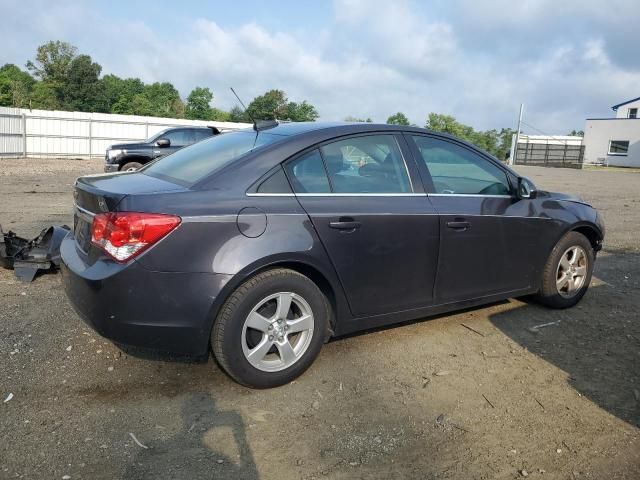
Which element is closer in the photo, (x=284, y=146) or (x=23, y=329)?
(x=284, y=146)

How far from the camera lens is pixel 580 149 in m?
49.3

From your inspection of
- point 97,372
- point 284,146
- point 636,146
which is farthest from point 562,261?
point 636,146

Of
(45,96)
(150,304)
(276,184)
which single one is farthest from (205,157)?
(45,96)

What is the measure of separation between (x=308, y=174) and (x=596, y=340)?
267 cm

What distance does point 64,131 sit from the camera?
28.0 metres

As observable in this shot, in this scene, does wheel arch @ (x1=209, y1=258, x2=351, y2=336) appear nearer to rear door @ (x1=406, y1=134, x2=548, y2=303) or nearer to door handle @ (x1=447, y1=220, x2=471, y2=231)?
rear door @ (x1=406, y1=134, x2=548, y2=303)

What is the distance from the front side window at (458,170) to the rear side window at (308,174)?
876mm

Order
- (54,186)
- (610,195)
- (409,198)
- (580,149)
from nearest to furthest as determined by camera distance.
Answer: (409,198), (54,186), (610,195), (580,149)

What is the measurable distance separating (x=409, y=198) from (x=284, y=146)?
962 millimetres

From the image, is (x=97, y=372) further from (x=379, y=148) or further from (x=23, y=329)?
Answer: (x=379, y=148)

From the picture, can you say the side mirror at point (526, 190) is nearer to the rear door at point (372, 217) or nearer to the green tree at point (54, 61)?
the rear door at point (372, 217)

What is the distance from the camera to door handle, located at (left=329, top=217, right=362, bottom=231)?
3466mm

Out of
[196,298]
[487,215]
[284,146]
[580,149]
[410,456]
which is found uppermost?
[580,149]

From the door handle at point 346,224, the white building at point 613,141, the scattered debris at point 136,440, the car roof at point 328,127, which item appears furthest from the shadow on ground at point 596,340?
the white building at point 613,141
